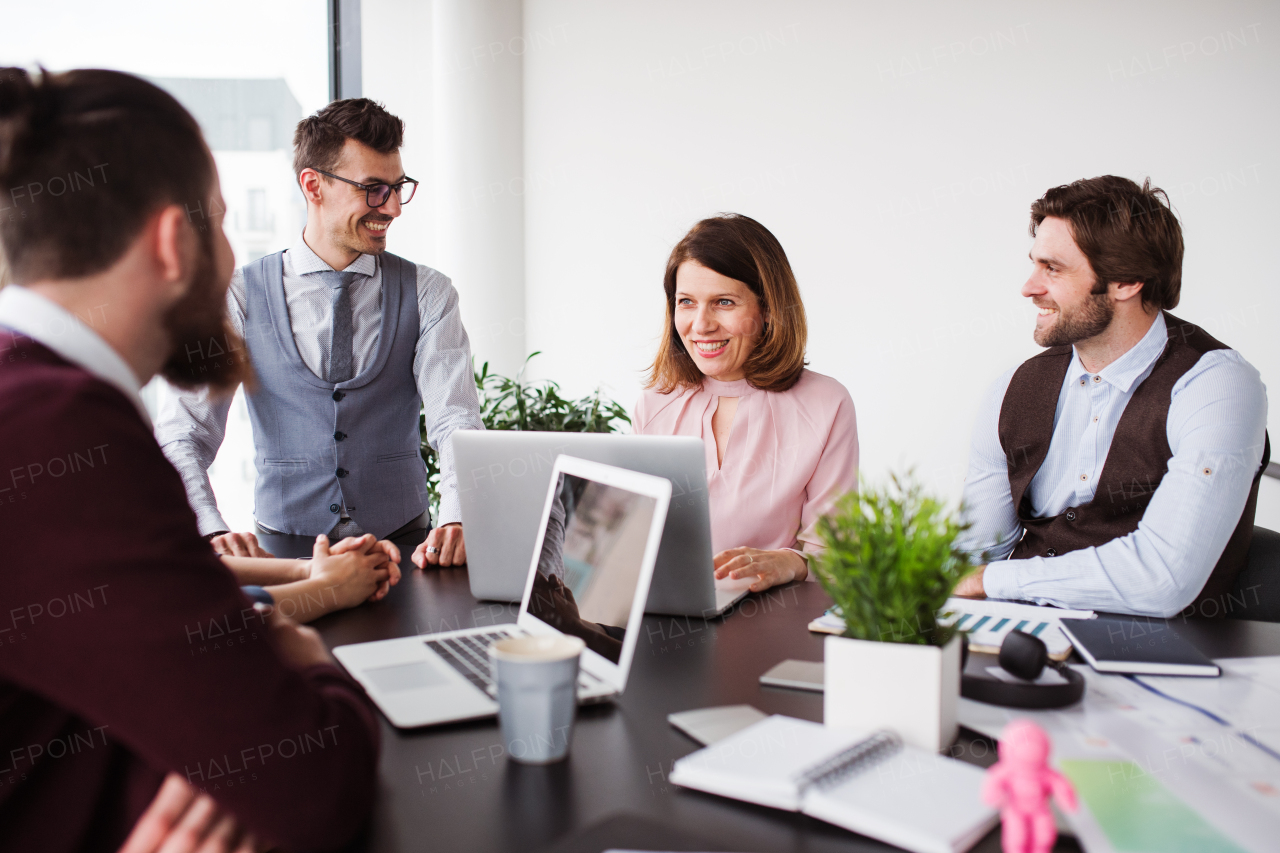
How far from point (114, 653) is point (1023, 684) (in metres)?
0.93

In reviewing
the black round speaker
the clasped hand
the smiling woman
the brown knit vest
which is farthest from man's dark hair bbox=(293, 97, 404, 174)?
the black round speaker

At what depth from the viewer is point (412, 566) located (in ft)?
6.16

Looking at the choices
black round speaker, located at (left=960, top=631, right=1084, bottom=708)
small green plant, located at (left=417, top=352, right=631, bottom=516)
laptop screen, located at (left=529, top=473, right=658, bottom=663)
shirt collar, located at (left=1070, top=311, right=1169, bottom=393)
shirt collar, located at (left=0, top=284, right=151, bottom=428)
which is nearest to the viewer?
shirt collar, located at (left=0, top=284, right=151, bottom=428)

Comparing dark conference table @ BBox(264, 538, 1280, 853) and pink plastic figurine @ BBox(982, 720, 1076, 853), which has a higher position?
pink plastic figurine @ BBox(982, 720, 1076, 853)

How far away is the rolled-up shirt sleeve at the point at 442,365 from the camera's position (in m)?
2.42

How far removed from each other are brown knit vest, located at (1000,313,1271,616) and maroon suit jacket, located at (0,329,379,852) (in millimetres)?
1731

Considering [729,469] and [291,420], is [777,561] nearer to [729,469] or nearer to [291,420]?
[729,469]

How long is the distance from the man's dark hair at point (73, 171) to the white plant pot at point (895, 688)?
0.79 m

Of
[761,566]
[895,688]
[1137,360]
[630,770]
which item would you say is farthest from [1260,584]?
[630,770]

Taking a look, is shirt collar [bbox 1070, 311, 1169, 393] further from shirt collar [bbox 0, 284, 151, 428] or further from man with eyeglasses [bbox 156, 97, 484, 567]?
shirt collar [bbox 0, 284, 151, 428]

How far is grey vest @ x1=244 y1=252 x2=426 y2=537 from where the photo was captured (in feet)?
7.79

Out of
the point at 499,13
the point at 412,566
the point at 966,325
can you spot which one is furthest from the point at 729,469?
the point at 499,13

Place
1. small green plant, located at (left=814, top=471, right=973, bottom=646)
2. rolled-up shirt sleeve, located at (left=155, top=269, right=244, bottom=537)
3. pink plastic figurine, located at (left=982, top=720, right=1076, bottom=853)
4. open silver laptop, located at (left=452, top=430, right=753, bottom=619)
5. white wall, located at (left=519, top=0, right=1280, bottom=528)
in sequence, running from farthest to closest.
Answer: white wall, located at (left=519, top=0, right=1280, bottom=528)
rolled-up shirt sleeve, located at (left=155, top=269, right=244, bottom=537)
open silver laptop, located at (left=452, top=430, right=753, bottom=619)
small green plant, located at (left=814, top=471, right=973, bottom=646)
pink plastic figurine, located at (left=982, top=720, right=1076, bottom=853)

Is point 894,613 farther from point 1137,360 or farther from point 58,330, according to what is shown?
point 1137,360
